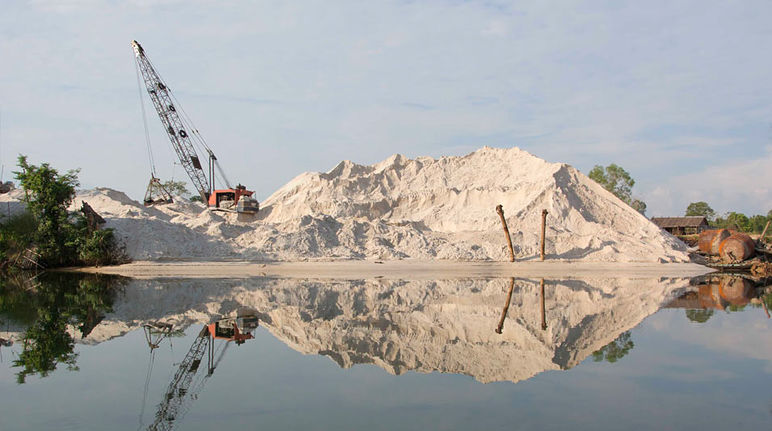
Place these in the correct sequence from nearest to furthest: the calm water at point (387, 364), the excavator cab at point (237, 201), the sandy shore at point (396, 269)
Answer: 1. the calm water at point (387, 364)
2. the sandy shore at point (396, 269)
3. the excavator cab at point (237, 201)

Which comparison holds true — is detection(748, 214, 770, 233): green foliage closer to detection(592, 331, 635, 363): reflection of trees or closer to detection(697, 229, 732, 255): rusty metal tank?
detection(697, 229, 732, 255): rusty metal tank

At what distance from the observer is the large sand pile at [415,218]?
3170cm

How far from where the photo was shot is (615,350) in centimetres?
1010

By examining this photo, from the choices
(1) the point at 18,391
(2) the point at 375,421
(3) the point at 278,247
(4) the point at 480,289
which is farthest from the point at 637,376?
(3) the point at 278,247

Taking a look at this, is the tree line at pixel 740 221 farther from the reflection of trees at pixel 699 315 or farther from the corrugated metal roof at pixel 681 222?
the reflection of trees at pixel 699 315

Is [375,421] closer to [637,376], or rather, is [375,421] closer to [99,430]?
[99,430]

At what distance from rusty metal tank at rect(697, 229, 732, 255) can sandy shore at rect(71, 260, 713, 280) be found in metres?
4.15

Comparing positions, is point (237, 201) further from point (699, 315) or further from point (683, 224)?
point (683, 224)

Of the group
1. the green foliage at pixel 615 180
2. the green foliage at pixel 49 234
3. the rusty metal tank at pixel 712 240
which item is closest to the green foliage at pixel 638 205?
the green foliage at pixel 615 180

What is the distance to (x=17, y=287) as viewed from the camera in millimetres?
21156

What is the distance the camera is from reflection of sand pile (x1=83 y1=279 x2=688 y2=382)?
9539 millimetres

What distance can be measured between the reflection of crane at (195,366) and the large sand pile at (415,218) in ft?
60.5

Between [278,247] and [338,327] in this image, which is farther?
[278,247]

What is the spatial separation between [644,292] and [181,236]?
24.0 meters
